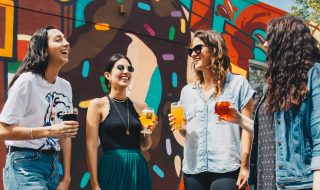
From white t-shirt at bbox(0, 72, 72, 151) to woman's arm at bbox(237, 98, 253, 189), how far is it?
137 centimetres

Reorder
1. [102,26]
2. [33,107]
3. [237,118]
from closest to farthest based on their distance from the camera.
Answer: [237,118], [33,107], [102,26]

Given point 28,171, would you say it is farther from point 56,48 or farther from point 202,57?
point 202,57

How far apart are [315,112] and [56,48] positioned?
1915mm

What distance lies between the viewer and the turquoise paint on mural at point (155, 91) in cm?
629

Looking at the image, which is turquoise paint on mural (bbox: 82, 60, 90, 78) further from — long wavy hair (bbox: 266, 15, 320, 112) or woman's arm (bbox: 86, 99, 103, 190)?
long wavy hair (bbox: 266, 15, 320, 112)

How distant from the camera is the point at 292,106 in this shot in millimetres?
2477

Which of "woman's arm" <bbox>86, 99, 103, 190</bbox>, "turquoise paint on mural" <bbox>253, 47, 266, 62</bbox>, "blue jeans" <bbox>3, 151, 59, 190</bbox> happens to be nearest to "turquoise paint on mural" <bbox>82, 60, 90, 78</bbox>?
"woman's arm" <bbox>86, 99, 103, 190</bbox>

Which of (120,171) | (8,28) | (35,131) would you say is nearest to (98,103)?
(120,171)

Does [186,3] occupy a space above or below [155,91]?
above

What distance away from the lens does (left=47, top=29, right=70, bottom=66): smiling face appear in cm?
330

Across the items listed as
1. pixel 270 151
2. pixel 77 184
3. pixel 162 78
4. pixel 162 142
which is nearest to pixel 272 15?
pixel 162 78

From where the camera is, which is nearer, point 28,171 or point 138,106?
point 28,171

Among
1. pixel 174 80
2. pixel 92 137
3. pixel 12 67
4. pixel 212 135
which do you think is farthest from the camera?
pixel 174 80

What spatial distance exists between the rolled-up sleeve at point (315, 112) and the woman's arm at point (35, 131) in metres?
1.51
